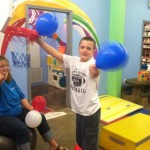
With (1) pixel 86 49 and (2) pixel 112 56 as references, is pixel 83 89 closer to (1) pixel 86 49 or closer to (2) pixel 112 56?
(1) pixel 86 49

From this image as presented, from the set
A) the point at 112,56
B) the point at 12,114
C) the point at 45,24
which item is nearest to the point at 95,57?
the point at 112,56

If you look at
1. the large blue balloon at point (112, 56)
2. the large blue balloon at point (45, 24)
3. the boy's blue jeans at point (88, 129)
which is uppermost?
the large blue balloon at point (45, 24)

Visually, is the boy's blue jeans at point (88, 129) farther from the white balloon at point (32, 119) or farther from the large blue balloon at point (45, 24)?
the large blue balloon at point (45, 24)

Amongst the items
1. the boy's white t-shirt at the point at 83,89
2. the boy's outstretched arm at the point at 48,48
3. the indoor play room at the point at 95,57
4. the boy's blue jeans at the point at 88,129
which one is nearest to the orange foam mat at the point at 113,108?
Answer: the indoor play room at the point at 95,57

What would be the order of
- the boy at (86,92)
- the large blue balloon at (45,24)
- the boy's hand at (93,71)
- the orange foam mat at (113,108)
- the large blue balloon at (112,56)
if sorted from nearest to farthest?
the large blue balloon at (112,56) < the boy's hand at (93,71) < the boy at (86,92) < the large blue balloon at (45,24) < the orange foam mat at (113,108)

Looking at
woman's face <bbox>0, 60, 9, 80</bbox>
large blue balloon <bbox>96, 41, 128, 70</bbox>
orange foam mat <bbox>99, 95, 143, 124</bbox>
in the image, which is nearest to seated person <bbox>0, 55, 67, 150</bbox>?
woman's face <bbox>0, 60, 9, 80</bbox>

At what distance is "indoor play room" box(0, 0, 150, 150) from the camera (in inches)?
78.2

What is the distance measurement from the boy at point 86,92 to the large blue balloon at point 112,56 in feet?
0.81

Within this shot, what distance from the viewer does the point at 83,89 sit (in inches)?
72.9

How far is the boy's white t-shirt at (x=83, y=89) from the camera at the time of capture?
1844mm

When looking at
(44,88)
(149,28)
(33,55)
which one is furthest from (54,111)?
(149,28)

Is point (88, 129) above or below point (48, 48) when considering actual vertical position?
below

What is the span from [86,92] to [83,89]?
0.12 ft

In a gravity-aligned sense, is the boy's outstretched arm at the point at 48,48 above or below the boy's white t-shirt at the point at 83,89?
above
